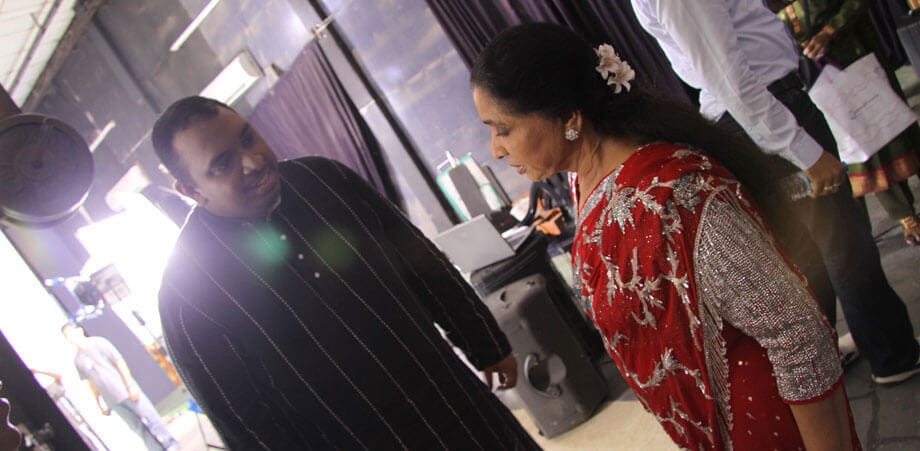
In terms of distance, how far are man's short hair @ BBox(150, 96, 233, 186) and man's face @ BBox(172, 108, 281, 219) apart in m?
0.01

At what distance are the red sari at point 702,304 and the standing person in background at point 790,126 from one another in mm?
384

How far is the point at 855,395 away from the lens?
237cm

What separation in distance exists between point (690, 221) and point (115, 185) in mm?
10148

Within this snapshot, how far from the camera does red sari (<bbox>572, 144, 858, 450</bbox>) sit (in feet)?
3.36

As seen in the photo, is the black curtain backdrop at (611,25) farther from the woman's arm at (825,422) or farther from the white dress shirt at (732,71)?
the woman's arm at (825,422)

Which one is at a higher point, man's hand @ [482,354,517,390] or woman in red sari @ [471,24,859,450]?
woman in red sari @ [471,24,859,450]

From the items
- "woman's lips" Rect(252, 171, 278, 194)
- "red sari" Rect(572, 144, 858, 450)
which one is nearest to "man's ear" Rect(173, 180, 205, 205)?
"woman's lips" Rect(252, 171, 278, 194)

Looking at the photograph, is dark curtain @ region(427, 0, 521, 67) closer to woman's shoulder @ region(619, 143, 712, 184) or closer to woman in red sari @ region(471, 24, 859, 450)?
woman in red sari @ region(471, 24, 859, 450)

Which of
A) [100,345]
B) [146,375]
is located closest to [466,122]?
[100,345]

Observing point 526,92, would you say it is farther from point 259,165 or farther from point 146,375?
point 146,375

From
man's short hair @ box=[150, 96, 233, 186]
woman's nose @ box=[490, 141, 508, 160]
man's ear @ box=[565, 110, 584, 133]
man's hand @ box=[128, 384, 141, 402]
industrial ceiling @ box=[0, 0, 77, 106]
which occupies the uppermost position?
industrial ceiling @ box=[0, 0, 77, 106]

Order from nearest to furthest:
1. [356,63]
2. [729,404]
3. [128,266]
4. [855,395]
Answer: [729,404] → [855,395] → [356,63] → [128,266]

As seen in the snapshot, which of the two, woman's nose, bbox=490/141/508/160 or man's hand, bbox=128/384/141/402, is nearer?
woman's nose, bbox=490/141/508/160

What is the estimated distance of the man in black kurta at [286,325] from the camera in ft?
5.49
